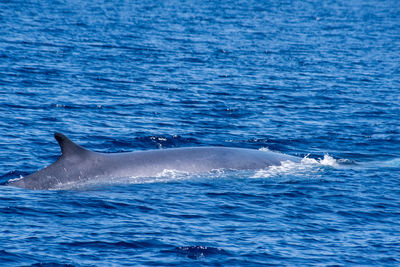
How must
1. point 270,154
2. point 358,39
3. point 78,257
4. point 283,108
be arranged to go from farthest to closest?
point 358,39, point 283,108, point 270,154, point 78,257

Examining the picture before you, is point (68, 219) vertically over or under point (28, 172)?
under

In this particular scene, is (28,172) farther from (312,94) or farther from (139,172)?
(312,94)

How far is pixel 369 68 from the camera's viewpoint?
5566cm

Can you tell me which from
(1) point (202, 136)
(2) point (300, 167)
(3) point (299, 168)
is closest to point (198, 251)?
(3) point (299, 168)

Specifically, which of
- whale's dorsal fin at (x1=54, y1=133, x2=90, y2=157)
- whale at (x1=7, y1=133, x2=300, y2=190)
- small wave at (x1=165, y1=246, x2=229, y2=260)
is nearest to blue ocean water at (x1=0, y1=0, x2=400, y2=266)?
small wave at (x1=165, y1=246, x2=229, y2=260)

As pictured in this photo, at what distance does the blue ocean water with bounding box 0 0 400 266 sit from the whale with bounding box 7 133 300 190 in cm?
44

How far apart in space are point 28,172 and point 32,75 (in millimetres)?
19143

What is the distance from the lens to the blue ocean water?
62.4 feet

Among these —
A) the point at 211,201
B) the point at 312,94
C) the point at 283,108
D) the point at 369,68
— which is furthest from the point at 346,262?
the point at 369,68

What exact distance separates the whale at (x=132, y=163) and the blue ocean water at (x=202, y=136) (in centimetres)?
44

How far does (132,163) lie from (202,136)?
Result: 8691 millimetres

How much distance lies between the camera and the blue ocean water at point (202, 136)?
19.0 meters

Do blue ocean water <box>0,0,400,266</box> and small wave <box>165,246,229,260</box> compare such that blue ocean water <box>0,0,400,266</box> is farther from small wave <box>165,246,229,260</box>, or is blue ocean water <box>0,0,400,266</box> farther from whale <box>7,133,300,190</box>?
whale <box>7,133,300,190</box>

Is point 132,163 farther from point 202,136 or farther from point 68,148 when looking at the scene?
point 202,136
